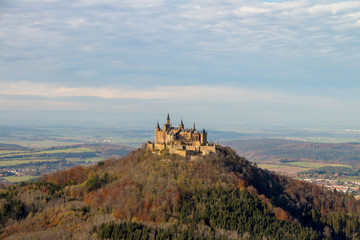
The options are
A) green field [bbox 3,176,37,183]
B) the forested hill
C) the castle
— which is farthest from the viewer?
green field [bbox 3,176,37,183]

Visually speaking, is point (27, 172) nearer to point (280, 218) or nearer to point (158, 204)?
point (158, 204)

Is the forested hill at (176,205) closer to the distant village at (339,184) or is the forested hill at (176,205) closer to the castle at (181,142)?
the castle at (181,142)

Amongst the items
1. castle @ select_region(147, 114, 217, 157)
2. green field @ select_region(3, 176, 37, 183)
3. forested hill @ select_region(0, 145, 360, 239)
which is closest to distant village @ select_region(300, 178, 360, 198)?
forested hill @ select_region(0, 145, 360, 239)

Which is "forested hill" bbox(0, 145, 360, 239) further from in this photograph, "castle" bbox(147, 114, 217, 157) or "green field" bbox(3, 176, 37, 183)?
"green field" bbox(3, 176, 37, 183)

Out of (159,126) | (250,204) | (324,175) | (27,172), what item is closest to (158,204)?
(250,204)

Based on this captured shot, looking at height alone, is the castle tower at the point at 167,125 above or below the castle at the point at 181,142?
above

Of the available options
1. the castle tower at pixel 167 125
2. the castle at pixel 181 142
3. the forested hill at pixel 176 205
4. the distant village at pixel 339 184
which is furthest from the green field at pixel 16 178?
the distant village at pixel 339 184
